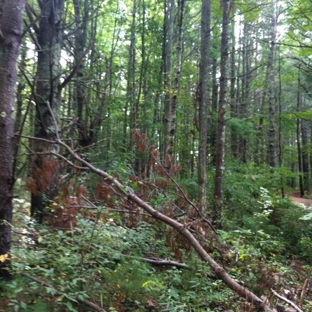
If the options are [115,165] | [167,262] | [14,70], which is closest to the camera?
[14,70]

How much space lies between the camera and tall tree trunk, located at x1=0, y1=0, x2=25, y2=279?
371 centimetres

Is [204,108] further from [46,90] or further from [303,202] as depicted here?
[303,202]

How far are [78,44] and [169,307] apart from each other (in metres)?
10.5

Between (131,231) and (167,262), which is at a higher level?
(131,231)

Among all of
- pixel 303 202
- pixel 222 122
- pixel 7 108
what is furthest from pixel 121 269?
pixel 303 202

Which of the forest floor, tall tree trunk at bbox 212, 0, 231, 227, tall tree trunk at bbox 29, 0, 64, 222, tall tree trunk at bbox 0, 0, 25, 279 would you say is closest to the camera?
tall tree trunk at bbox 0, 0, 25, 279

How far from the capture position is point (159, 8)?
18062 millimetres

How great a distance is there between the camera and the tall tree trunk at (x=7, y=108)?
3707mm

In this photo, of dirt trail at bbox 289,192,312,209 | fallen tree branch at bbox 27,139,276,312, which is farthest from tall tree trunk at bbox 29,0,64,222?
dirt trail at bbox 289,192,312,209

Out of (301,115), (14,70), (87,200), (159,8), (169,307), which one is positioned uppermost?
(159,8)

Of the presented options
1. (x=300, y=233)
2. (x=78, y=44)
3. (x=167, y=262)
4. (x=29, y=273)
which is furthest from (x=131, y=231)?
(x=78, y=44)

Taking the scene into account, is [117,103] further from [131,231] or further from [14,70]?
[14,70]

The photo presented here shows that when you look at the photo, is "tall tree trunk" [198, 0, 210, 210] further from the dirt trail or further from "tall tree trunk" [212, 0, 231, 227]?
the dirt trail

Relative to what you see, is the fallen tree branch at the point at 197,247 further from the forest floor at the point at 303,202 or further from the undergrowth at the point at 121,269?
the forest floor at the point at 303,202
